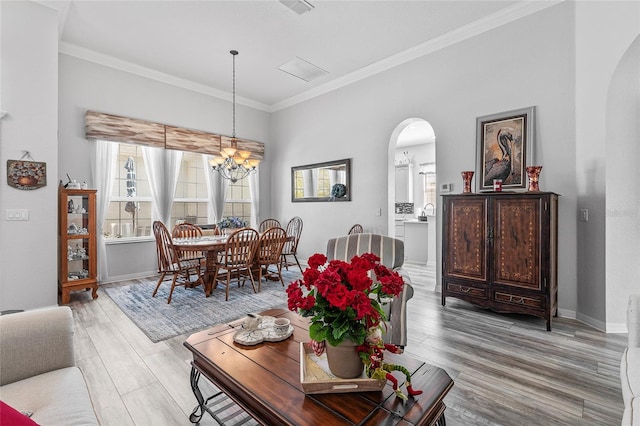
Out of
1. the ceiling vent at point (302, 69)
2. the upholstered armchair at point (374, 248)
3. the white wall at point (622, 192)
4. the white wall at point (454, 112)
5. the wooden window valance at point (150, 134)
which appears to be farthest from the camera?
the ceiling vent at point (302, 69)

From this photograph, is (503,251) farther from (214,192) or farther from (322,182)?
(214,192)

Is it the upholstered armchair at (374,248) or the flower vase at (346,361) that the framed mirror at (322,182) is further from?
the flower vase at (346,361)

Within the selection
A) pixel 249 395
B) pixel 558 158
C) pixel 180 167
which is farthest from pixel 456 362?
pixel 180 167

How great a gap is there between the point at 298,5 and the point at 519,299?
397 cm

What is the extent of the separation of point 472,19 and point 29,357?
4980mm

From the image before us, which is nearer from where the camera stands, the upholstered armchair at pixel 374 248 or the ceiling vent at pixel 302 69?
the upholstered armchair at pixel 374 248

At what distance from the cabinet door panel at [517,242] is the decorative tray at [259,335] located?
253 centimetres

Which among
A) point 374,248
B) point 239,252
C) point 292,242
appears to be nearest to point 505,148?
point 374,248

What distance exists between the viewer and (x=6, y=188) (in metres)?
3.14

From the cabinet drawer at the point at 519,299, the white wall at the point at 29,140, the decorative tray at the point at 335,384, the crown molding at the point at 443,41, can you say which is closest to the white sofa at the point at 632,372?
the decorative tray at the point at 335,384

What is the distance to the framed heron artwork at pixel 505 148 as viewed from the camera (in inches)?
135

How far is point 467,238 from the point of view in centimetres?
343

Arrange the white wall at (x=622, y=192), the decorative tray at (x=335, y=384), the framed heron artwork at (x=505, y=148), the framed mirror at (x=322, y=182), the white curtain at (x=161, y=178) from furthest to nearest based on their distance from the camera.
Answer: the framed mirror at (x=322, y=182) → the white curtain at (x=161, y=178) → the framed heron artwork at (x=505, y=148) → the white wall at (x=622, y=192) → the decorative tray at (x=335, y=384)

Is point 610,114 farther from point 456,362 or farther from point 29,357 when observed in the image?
point 29,357
